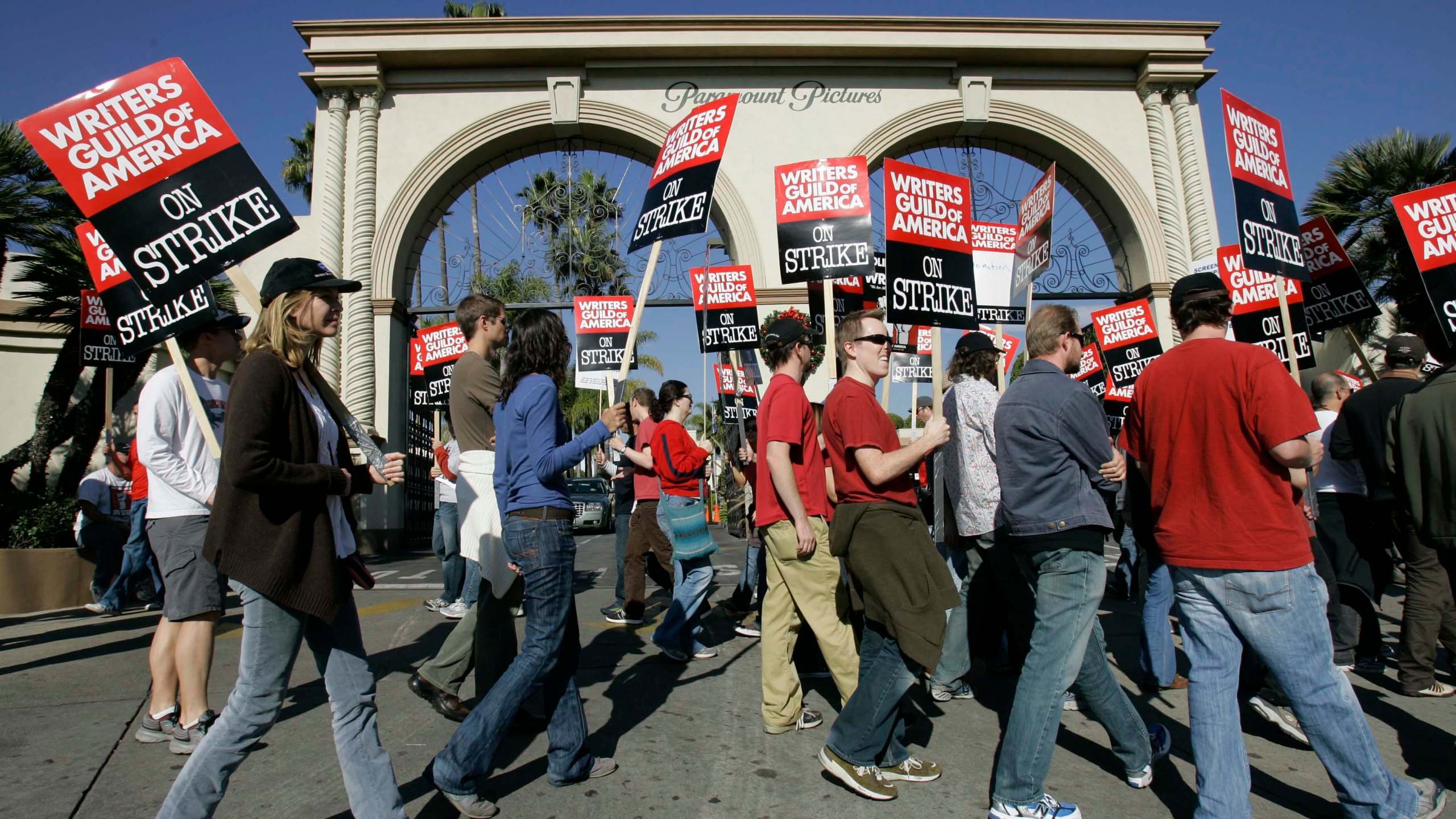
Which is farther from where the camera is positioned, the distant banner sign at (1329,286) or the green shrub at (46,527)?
Answer: the green shrub at (46,527)

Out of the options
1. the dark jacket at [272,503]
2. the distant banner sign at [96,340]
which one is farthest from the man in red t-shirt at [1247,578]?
the distant banner sign at [96,340]

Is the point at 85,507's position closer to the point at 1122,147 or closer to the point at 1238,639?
the point at 1238,639

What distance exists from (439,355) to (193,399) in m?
7.98

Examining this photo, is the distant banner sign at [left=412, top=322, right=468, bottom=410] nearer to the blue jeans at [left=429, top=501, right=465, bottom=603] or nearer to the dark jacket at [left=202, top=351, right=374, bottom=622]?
the blue jeans at [left=429, top=501, right=465, bottom=603]

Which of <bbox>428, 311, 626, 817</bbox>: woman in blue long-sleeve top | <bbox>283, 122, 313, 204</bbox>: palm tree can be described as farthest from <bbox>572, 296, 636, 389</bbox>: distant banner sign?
<bbox>283, 122, 313, 204</bbox>: palm tree

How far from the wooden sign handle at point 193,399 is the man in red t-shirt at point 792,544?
91.1 inches

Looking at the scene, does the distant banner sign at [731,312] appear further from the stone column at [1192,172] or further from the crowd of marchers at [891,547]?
the stone column at [1192,172]

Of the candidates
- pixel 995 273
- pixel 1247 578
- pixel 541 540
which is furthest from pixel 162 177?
pixel 995 273

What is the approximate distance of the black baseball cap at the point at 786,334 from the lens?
4207 mm

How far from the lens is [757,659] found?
5.88 m

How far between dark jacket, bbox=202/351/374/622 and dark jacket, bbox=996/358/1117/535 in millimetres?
2367

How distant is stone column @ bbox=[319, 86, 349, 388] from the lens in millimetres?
15570

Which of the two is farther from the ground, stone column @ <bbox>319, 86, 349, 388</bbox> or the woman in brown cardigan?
stone column @ <bbox>319, 86, 349, 388</bbox>

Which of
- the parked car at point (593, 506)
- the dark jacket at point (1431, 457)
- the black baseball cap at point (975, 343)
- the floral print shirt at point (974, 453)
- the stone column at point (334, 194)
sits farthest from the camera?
the parked car at point (593, 506)
